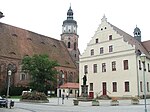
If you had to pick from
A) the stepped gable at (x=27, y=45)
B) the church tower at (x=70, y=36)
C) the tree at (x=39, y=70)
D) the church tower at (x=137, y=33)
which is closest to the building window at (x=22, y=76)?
the stepped gable at (x=27, y=45)

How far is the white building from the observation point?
125ft

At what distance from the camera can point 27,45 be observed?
64.2 metres

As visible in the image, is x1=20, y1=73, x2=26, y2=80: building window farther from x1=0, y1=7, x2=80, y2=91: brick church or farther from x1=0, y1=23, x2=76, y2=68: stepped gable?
x1=0, y1=23, x2=76, y2=68: stepped gable

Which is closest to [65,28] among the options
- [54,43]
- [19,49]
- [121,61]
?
[54,43]

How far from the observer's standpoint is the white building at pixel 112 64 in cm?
3825

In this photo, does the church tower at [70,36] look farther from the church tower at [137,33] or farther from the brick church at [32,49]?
the church tower at [137,33]

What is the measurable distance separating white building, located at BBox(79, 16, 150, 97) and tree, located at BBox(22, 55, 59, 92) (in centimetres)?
1054

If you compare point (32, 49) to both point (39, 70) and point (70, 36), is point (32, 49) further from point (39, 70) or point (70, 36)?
point (70, 36)

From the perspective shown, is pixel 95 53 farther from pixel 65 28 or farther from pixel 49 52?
pixel 65 28

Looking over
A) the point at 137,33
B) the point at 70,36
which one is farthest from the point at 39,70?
the point at 70,36

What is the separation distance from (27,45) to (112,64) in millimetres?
30506

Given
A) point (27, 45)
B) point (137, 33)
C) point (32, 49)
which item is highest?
point (137, 33)

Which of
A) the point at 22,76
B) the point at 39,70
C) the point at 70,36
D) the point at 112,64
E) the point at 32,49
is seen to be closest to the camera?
the point at 112,64

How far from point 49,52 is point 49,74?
53.8 ft
